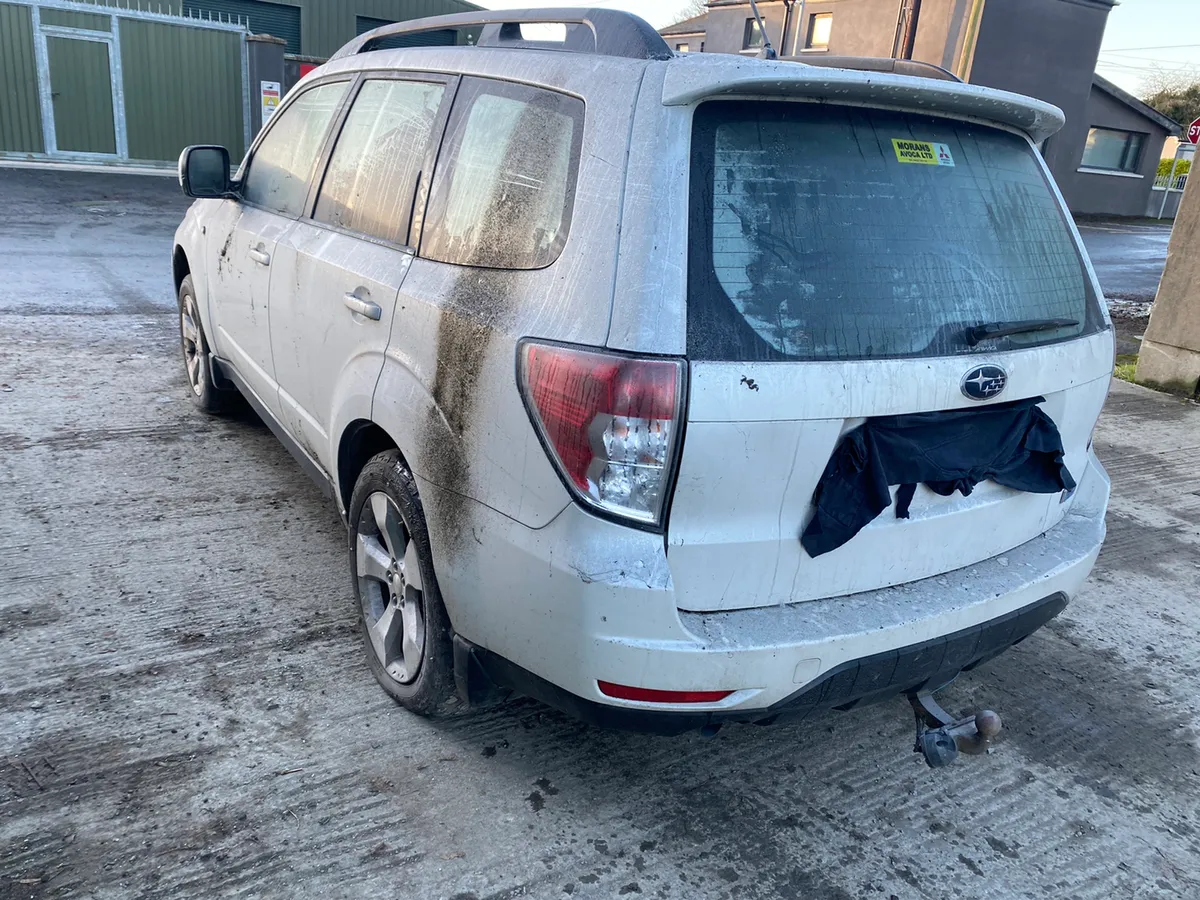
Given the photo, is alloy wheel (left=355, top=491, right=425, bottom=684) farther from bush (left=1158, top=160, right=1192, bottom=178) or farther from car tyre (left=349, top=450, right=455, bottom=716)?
bush (left=1158, top=160, right=1192, bottom=178)

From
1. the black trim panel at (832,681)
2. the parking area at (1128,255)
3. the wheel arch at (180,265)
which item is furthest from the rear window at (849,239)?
the parking area at (1128,255)

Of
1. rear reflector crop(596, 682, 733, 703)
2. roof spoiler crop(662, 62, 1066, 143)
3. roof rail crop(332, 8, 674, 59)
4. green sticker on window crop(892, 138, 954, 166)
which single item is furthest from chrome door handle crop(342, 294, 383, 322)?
green sticker on window crop(892, 138, 954, 166)

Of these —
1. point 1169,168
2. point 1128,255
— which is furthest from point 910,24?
point 1169,168

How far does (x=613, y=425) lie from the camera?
6.42 feet

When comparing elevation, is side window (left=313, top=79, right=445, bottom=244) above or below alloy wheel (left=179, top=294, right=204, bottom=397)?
above

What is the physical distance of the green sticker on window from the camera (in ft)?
7.51

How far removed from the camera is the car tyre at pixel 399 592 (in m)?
2.52

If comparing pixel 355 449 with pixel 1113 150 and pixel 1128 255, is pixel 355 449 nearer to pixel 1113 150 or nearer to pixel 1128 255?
pixel 1128 255

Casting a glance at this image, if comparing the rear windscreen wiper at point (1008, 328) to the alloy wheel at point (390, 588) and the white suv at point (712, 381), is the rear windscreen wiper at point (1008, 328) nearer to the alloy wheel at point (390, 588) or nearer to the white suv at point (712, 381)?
the white suv at point (712, 381)

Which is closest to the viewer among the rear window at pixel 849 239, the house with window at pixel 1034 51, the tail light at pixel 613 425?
the tail light at pixel 613 425

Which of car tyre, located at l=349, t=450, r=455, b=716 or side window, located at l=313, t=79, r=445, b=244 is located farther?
side window, located at l=313, t=79, r=445, b=244

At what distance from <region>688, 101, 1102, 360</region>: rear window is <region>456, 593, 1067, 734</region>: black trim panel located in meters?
0.71

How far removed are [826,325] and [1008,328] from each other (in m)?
0.56

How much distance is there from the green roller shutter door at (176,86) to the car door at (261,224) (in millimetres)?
16681
